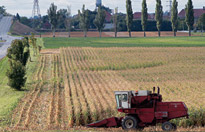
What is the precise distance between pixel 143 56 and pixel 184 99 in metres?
33.2

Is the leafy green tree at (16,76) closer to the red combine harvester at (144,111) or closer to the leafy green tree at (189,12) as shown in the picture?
the red combine harvester at (144,111)

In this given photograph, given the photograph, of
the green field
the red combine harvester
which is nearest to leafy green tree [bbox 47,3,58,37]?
the green field

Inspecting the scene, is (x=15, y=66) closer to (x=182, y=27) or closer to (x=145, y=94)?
(x=145, y=94)

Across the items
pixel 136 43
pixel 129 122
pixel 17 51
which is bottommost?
pixel 136 43

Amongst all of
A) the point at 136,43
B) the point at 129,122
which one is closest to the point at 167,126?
the point at 129,122

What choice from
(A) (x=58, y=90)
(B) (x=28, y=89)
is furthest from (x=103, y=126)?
(B) (x=28, y=89)

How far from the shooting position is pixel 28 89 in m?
35.5

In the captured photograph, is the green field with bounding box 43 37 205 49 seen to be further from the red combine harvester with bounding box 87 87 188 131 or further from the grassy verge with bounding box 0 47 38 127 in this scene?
the red combine harvester with bounding box 87 87 188 131

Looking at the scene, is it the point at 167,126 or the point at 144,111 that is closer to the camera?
the point at 167,126

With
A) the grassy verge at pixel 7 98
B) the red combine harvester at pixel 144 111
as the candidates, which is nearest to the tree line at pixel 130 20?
the grassy verge at pixel 7 98

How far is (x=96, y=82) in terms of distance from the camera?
3819cm

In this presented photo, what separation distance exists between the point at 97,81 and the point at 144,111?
19.4 metres

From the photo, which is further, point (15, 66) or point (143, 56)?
point (143, 56)

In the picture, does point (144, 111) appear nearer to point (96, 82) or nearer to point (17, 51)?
point (96, 82)
